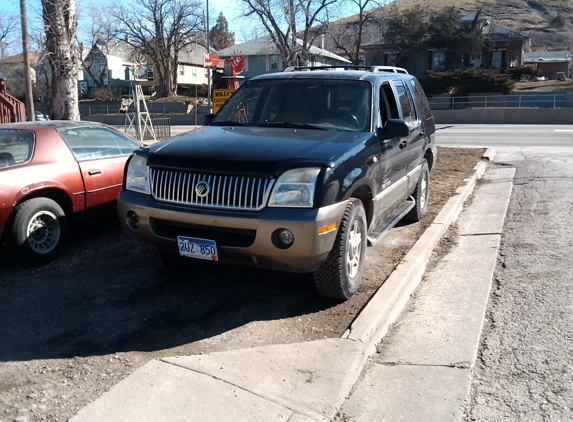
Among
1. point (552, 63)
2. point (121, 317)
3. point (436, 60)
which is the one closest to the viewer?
point (121, 317)

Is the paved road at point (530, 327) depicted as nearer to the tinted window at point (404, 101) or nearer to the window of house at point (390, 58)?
the tinted window at point (404, 101)

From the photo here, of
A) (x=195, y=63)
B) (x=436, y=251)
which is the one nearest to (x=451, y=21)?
(x=195, y=63)

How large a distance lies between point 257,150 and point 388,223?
2.08 meters

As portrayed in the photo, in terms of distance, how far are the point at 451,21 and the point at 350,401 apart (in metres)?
50.9

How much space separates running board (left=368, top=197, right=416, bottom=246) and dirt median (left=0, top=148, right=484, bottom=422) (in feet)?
1.24

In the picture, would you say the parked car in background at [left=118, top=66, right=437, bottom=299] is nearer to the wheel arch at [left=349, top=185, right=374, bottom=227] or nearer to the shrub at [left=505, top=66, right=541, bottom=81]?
the wheel arch at [left=349, top=185, right=374, bottom=227]

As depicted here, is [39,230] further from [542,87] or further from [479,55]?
[479,55]

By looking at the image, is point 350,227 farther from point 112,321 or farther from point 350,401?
point 112,321

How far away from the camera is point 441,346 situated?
170 inches

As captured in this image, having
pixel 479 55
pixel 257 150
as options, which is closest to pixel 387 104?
pixel 257 150

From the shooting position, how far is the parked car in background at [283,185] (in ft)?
14.4

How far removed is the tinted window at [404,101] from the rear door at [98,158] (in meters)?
3.38

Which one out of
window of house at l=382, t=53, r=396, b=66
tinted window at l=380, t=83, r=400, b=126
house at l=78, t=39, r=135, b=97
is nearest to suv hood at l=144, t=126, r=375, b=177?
tinted window at l=380, t=83, r=400, b=126

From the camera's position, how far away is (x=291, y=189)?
4.40 metres
